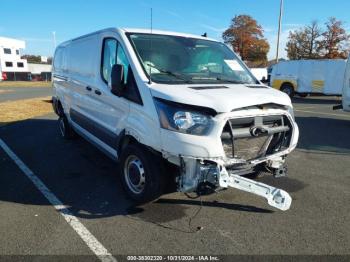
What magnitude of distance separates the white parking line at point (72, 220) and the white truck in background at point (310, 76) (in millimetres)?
18960

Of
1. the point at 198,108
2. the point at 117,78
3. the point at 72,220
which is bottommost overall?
the point at 72,220

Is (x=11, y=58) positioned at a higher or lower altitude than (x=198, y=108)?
higher

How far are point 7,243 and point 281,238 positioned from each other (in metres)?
2.86

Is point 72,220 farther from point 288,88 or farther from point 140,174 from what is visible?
point 288,88

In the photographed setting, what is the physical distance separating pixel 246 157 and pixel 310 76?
19161 millimetres

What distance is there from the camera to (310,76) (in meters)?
21.5

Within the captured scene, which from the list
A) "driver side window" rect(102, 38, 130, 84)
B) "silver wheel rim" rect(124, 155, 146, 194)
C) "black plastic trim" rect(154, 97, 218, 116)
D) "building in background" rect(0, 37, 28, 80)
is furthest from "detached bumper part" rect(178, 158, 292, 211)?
"building in background" rect(0, 37, 28, 80)

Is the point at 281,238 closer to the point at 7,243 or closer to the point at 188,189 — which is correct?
the point at 188,189

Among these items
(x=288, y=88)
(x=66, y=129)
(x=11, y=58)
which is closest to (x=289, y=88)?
(x=288, y=88)

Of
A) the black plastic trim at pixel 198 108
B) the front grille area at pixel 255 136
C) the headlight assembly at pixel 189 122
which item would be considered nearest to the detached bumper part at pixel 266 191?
the front grille area at pixel 255 136

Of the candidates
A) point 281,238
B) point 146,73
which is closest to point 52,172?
point 146,73

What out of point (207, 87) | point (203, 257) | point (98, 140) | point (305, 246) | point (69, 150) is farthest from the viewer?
point (69, 150)

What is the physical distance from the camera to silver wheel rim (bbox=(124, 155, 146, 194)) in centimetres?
446

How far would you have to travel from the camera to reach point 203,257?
3.38 meters
